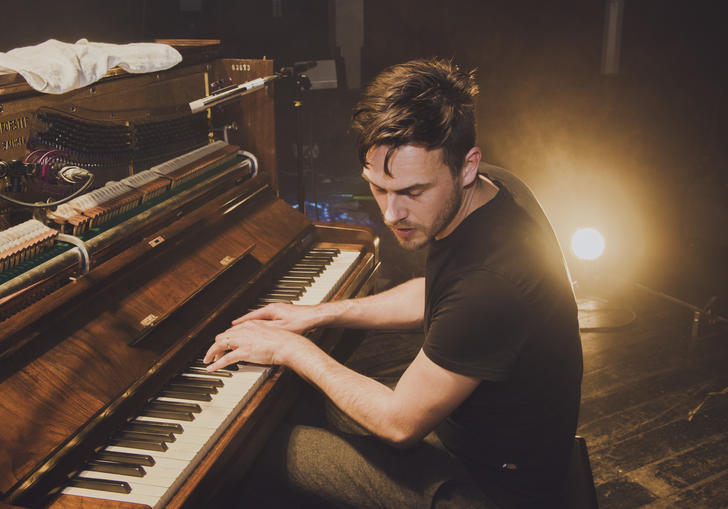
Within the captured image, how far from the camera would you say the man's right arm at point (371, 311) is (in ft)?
7.91

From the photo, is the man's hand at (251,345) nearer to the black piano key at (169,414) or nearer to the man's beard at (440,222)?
the black piano key at (169,414)

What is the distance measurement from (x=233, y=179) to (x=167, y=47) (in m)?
0.68

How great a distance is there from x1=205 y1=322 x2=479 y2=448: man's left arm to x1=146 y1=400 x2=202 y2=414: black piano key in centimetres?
17

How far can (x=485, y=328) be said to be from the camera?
1643 millimetres

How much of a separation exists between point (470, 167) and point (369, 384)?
0.73 metres

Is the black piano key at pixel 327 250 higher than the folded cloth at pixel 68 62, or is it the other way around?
the folded cloth at pixel 68 62

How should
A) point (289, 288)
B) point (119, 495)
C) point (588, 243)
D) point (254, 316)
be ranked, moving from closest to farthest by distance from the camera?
1. point (119, 495)
2. point (254, 316)
3. point (289, 288)
4. point (588, 243)

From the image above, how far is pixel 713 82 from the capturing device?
4.82m

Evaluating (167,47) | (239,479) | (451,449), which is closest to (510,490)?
(451,449)

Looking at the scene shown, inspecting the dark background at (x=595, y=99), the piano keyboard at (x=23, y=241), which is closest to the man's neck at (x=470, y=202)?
the piano keyboard at (x=23, y=241)

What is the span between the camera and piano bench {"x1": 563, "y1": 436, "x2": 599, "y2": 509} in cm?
189

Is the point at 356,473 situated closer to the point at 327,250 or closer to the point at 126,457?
the point at 126,457

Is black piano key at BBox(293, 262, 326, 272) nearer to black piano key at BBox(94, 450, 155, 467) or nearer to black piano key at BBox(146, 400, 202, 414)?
black piano key at BBox(146, 400, 202, 414)

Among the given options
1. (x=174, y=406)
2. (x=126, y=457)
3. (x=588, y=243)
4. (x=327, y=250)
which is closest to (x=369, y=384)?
(x=174, y=406)
